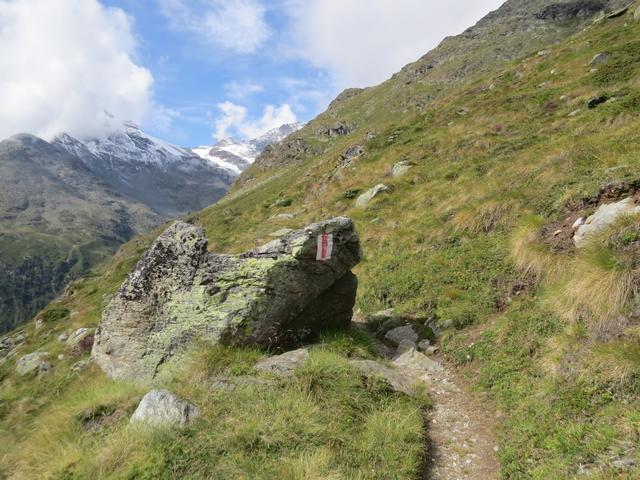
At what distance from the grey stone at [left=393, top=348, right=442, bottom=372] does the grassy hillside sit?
0.61 metres

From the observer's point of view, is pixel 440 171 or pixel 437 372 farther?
pixel 440 171

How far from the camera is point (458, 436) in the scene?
7.48m

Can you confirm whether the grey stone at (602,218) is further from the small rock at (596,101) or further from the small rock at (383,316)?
the small rock at (596,101)

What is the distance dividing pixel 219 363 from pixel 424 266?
8.55 meters

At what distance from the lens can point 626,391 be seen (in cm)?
563

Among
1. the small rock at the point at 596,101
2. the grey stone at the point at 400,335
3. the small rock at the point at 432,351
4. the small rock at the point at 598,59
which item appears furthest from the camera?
the small rock at the point at 598,59

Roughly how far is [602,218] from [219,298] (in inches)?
374

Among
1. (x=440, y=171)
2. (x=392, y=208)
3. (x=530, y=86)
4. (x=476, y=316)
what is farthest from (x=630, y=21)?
(x=476, y=316)

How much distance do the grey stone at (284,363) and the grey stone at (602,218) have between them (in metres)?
6.95

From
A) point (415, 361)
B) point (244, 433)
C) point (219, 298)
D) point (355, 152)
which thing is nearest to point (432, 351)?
point (415, 361)

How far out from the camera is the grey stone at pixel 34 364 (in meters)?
21.4

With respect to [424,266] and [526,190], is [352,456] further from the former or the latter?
[526,190]

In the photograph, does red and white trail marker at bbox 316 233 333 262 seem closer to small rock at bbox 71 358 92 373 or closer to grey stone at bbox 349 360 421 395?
grey stone at bbox 349 360 421 395

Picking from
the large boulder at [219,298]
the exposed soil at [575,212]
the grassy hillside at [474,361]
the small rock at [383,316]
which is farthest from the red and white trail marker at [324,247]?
the exposed soil at [575,212]
